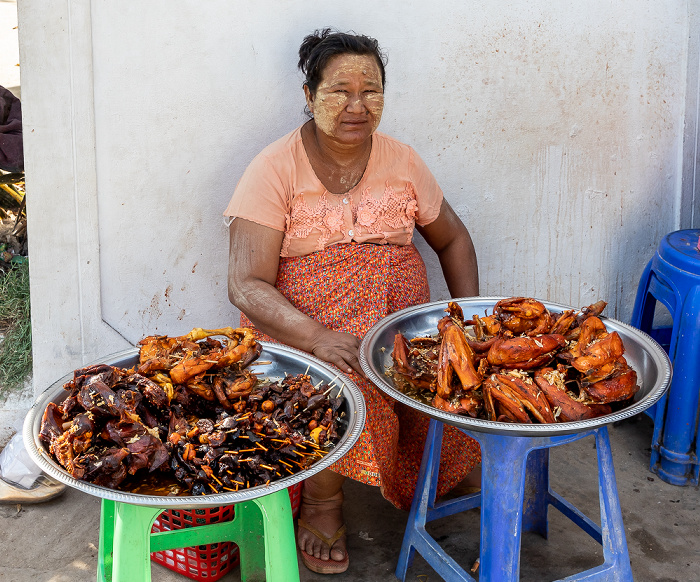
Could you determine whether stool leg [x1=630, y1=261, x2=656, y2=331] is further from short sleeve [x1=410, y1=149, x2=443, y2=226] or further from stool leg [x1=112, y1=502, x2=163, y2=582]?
stool leg [x1=112, y1=502, x2=163, y2=582]

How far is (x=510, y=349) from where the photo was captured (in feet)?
7.20

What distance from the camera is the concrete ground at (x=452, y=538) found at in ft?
9.49

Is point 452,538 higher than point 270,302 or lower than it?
lower

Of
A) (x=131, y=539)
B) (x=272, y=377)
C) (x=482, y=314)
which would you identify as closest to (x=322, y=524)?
(x=272, y=377)

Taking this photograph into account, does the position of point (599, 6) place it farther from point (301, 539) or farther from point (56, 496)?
point (56, 496)

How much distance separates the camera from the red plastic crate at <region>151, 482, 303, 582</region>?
2771 millimetres

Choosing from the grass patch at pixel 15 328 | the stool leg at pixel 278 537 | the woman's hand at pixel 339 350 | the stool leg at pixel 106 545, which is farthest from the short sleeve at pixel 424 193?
the grass patch at pixel 15 328

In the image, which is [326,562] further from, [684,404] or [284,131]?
[284,131]

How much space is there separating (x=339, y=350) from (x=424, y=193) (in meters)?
1.03

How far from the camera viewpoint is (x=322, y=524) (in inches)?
118

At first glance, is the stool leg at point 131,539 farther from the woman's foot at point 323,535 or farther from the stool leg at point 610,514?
the stool leg at point 610,514

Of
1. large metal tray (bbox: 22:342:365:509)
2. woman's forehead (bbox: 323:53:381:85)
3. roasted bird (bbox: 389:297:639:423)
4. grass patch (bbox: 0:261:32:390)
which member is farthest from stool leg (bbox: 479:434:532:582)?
grass patch (bbox: 0:261:32:390)

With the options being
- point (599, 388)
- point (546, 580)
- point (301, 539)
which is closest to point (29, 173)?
point (301, 539)

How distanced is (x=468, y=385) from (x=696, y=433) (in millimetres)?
1910
